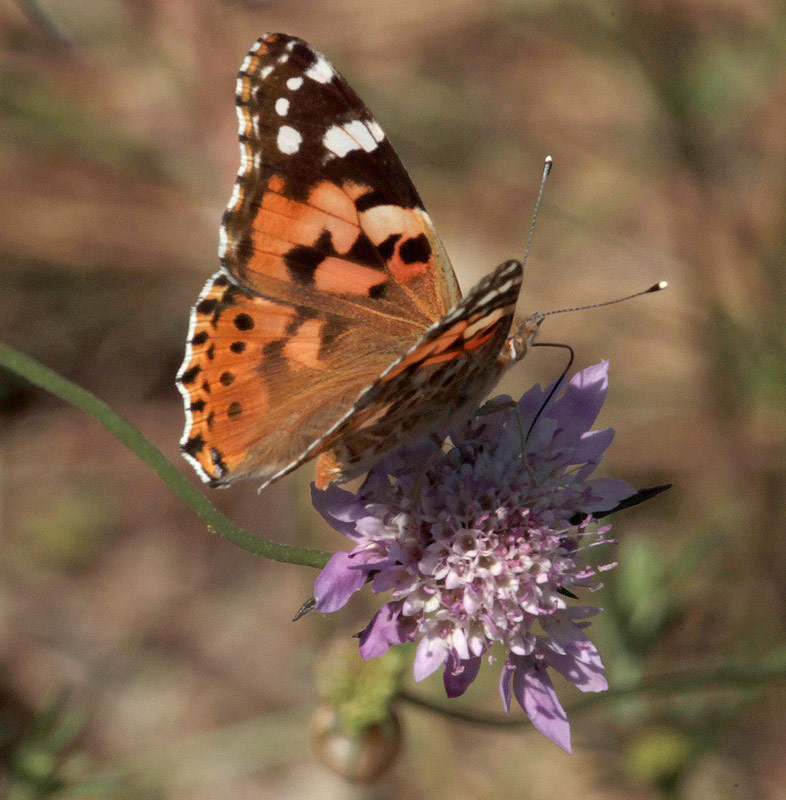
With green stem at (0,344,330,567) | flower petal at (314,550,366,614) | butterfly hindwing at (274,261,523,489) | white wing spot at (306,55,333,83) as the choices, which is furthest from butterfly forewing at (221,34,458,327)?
flower petal at (314,550,366,614)

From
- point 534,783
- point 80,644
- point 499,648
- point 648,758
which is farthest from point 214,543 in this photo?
point 648,758

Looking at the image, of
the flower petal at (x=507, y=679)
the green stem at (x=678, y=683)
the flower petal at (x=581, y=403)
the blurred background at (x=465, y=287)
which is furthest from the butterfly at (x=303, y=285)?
the blurred background at (x=465, y=287)

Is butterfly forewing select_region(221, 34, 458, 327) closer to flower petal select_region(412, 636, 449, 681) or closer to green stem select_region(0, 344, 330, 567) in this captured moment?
green stem select_region(0, 344, 330, 567)

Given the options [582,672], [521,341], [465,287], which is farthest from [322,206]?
[465,287]

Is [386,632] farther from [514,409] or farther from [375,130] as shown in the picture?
[375,130]

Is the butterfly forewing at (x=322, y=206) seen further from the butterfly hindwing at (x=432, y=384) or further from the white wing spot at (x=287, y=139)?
the butterfly hindwing at (x=432, y=384)

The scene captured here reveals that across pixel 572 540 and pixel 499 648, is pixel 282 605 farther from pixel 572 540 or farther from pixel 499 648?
pixel 572 540
